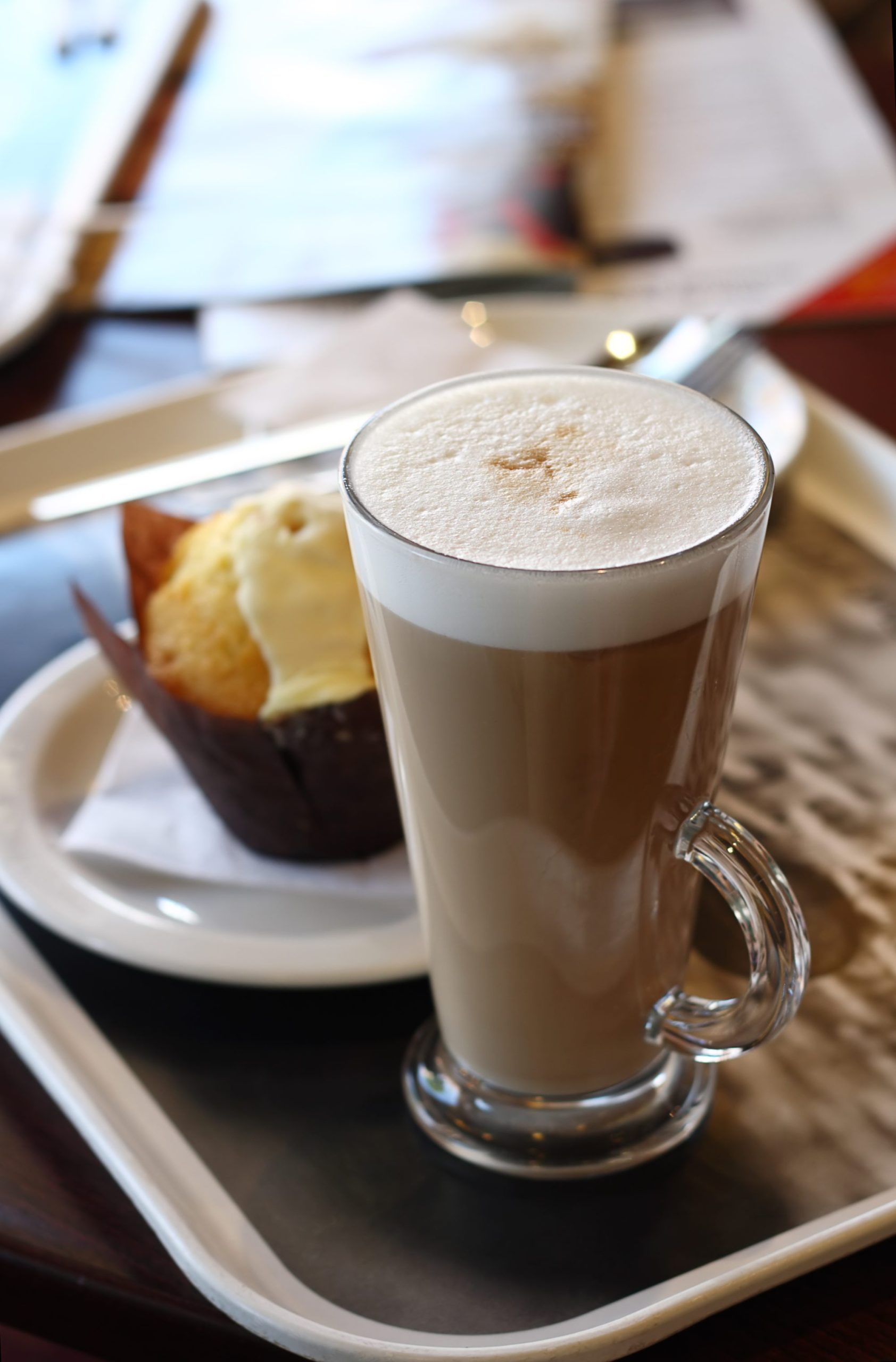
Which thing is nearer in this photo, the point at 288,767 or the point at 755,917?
the point at 755,917

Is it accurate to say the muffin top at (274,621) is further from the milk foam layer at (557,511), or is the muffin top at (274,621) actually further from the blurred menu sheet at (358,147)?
the blurred menu sheet at (358,147)

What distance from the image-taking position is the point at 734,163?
55.7 inches

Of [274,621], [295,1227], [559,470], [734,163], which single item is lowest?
[734,163]

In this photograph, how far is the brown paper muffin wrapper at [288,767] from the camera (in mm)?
564

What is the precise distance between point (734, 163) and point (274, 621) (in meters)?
1.10

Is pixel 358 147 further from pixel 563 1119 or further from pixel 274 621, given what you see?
pixel 563 1119

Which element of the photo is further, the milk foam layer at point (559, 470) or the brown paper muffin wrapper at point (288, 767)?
the brown paper muffin wrapper at point (288, 767)

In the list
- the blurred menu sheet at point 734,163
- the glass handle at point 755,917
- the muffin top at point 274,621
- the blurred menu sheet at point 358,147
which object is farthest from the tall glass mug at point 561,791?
the blurred menu sheet at point 358,147

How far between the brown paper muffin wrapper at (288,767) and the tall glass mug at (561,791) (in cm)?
10

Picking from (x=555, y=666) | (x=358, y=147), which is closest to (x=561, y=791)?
(x=555, y=666)

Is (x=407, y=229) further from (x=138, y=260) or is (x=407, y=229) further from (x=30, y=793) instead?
(x=30, y=793)

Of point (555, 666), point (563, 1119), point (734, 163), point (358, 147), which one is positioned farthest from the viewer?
point (358, 147)

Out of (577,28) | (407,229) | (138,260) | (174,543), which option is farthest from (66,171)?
(174,543)

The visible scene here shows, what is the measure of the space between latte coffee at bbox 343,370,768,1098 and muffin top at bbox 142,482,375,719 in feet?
0.36
